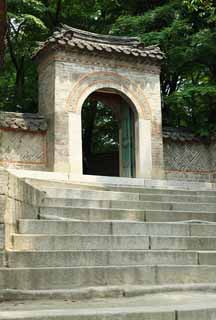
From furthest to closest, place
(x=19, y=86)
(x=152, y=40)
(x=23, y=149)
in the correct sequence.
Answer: (x=19, y=86) < (x=152, y=40) < (x=23, y=149)

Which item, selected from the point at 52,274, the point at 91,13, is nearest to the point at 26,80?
the point at 91,13

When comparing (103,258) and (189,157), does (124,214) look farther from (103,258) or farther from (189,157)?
(189,157)

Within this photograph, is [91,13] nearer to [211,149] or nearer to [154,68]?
[154,68]

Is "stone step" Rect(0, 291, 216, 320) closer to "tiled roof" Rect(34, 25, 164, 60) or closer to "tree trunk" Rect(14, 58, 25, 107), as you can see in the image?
"tiled roof" Rect(34, 25, 164, 60)

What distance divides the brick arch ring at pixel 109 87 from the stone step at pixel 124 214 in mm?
6961

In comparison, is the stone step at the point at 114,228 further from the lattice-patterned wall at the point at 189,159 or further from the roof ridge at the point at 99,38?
the roof ridge at the point at 99,38

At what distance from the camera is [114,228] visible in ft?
24.4

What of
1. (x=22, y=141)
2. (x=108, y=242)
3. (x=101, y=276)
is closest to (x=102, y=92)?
(x=22, y=141)

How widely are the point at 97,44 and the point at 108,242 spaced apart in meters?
9.61

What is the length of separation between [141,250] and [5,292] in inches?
87.9

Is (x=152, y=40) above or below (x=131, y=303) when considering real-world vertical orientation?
above

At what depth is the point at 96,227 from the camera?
7.30m

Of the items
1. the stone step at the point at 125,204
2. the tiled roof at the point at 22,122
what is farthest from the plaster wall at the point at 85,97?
the stone step at the point at 125,204

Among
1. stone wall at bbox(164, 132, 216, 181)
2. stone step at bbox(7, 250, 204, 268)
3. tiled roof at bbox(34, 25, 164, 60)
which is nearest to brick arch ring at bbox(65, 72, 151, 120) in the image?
tiled roof at bbox(34, 25, 164, 60)
